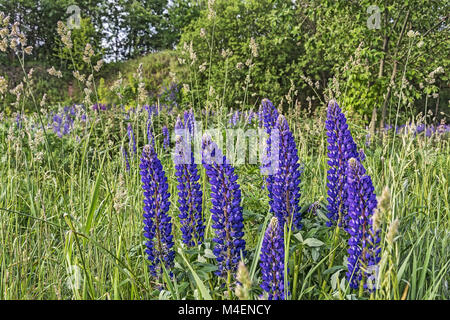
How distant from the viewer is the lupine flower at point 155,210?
1.63m

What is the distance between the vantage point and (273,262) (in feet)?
4.63

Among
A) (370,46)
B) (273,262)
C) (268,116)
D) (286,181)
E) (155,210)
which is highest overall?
(370,46)

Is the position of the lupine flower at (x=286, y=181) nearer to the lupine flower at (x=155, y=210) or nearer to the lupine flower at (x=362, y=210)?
the lupine flower at (x=362, y=210)

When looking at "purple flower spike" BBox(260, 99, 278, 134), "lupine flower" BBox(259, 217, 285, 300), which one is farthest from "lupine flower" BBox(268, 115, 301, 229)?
"purple flower spike" BBox(260, 99, 278, 134)

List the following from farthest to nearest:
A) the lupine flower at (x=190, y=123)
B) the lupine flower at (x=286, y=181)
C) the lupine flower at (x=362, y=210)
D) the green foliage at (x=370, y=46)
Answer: the green foliage at (x=370, y=46) < the lupine flower at (x=190, y=123) < the lupine flower at (x=286, y=181) < the lupine flower at (x=362, y=210)

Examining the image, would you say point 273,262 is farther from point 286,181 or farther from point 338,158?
point 338,158

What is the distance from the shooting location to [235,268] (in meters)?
1.58

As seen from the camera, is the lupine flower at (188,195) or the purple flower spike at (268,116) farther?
the purple flower spike at (268,116)

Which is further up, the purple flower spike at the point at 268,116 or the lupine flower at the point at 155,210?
the purple flower spike at the point at 268,116

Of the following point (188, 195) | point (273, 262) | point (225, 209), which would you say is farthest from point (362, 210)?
point (188, 195)

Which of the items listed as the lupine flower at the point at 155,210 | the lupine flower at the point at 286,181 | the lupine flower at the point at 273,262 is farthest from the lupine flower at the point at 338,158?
the lupine flower at the point at 155,210

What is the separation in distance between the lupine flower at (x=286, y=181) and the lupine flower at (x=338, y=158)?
0.50 ft

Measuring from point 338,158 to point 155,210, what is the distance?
32.4 inches
